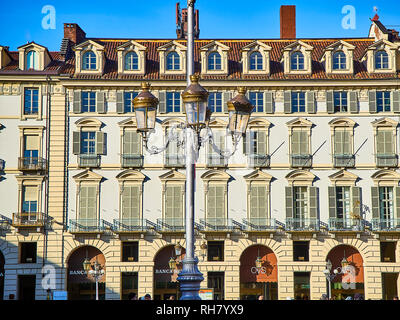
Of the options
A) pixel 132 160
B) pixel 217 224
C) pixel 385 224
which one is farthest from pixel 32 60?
pixel 385 224

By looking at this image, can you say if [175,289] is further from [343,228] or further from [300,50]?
[300,50]

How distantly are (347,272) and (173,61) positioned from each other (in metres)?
17.4

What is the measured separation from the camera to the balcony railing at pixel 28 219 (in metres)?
45.0

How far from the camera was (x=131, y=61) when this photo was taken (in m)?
47.8

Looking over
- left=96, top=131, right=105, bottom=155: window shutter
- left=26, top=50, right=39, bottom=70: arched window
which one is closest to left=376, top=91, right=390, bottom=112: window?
left=96, top=131, right=105, bottom=155: window shutter

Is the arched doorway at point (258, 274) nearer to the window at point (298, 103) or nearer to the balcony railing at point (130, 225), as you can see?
the balcony railing at point (130, 225)

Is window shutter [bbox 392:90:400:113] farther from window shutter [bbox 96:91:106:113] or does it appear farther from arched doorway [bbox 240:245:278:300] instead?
window shutter [bbox 96:91:106:113]

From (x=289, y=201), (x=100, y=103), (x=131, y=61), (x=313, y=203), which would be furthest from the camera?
(x=131, y=61)

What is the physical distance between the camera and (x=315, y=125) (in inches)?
1847

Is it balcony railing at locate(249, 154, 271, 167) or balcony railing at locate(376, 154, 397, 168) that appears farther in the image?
balcony railing at locate(249, 154, 271, 167)

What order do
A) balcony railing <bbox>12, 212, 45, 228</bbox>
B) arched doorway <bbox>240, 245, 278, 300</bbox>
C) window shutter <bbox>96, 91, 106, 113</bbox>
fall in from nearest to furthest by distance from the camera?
balcony railing <bbox>12, 212, 45, 228</bbox>, arched doorway <bbox>240, 245, 278, 300</bbox>, window shutter <bbox>96, 91, 106, 113</bbox>

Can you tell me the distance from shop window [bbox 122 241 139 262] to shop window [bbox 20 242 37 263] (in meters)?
5.55

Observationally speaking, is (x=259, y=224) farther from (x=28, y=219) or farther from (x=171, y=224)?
(x=28, y=219)

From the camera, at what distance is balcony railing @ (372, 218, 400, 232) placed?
45.5 m
